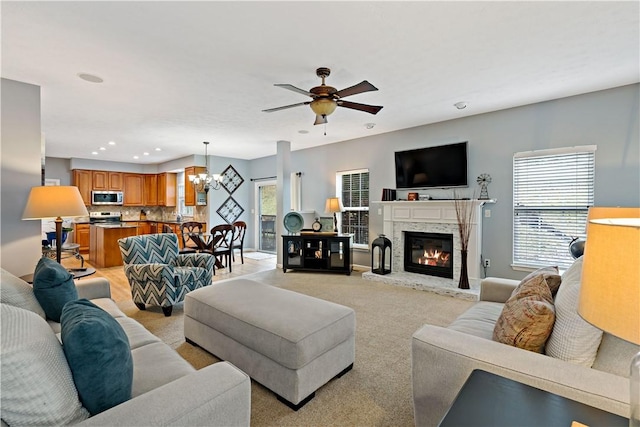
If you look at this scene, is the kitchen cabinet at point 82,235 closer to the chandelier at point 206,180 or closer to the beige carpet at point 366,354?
the chandelier at point 206,180

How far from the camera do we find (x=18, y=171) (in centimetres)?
308

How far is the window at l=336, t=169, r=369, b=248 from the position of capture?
19.9 feet

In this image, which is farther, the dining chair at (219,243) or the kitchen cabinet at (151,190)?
the kitchen cabinet at (151,190)

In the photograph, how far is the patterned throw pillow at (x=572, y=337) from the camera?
4.15ft

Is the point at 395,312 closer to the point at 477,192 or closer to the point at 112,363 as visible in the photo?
the point at 477,192

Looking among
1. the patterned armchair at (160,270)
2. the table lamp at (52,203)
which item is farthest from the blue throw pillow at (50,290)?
the patterned armchair at (160,270)

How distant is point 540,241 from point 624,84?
1.97 m

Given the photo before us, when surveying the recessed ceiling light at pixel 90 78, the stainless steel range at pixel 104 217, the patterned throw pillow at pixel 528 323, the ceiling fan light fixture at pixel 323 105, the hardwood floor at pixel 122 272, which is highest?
the recessed ceiling light at pixel 90 78

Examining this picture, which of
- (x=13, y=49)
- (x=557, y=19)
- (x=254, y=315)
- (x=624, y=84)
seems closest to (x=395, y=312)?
(x=254, y=315)

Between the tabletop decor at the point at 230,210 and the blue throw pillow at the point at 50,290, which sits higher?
the tabletop decor at the point at 230,210

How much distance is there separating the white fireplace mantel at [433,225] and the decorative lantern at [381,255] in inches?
5.1

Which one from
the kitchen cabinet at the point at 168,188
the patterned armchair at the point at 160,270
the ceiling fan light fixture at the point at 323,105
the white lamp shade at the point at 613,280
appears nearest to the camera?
the white lamp shade at the point at 613,280

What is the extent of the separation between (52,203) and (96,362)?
2375mm

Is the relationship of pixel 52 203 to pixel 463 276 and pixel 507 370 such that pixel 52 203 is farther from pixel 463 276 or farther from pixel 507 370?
pixel 463 276
